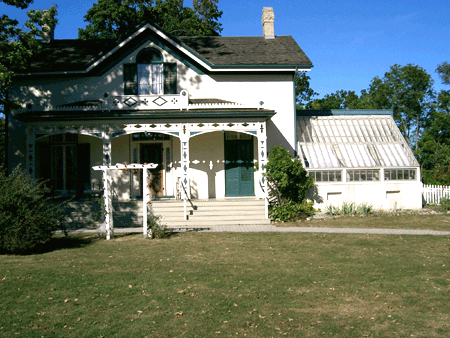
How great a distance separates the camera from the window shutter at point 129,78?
59.4 ft

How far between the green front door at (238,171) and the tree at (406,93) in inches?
1195

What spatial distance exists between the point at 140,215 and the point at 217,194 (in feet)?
12.0

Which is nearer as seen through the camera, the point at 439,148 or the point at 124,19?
the point at 439,148

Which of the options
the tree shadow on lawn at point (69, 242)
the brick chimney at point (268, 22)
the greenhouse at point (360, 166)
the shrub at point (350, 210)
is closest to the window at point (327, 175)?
the greenhouse at point (360, 166)

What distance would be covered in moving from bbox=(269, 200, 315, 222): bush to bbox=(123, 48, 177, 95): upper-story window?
6.70 m

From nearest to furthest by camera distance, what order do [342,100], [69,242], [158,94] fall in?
[69,242] → [158,94] → [342,100]

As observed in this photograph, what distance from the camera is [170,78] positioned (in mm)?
18203

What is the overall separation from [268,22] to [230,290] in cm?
1732

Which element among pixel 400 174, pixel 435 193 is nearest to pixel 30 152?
pixel 400 174

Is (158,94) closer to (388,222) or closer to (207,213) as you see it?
(207,213)

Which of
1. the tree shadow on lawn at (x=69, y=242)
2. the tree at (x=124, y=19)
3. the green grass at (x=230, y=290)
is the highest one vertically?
the tree at (x=124, y=19)

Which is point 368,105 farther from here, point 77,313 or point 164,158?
point 77,313

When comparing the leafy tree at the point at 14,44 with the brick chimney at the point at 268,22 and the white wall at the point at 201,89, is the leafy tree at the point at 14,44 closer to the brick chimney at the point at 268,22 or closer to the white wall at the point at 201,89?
the white wall at the point at 201,89

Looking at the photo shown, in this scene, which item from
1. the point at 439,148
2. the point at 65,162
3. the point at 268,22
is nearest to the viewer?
the point at 65,162
